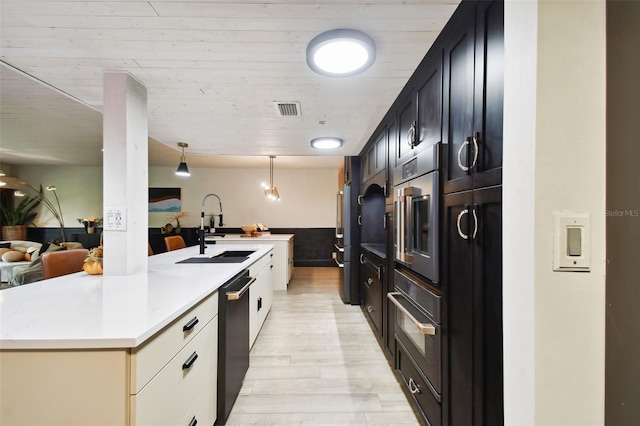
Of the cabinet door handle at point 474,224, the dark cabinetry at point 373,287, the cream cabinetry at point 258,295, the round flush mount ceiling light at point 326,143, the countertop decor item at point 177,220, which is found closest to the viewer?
the cabinet door handle at point 474,224

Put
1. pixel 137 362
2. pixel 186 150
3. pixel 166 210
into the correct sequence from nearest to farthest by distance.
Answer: pixel 137 362 < pixel 186 150 < pixel 166 210

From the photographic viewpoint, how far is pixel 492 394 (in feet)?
3.03

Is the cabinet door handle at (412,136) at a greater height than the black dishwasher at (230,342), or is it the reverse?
the cabinet door handle at (412,136)

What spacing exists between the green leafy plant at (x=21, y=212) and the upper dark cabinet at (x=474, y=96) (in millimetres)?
8910

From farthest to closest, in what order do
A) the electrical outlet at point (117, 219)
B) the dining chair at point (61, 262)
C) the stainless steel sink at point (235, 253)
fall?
1. the stainless steel sink at point (235, 253)
2. the dining chair at point (61, 262)
3. the electrical outlet at point (117, 219)

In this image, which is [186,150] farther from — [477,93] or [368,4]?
[477,93]

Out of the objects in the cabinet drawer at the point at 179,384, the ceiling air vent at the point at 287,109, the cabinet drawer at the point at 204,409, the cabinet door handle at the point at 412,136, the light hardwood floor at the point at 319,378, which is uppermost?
the ceiling air vent at the point at 287,109

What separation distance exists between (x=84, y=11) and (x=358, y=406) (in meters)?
2.68

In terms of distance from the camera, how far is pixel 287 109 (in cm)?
222

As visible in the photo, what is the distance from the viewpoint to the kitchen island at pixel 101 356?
757 millimetres

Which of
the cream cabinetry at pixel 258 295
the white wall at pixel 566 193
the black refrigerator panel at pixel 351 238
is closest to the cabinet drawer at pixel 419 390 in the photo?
the white wall at pixel 566 193

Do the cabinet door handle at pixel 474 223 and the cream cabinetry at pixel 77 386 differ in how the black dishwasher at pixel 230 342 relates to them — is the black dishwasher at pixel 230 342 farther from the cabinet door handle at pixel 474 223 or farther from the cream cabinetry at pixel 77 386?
the cabinet door handle at pixel 474 223

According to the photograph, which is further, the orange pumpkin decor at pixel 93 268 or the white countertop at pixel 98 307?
Answer: the orange pumpkin decor at pixel 93 268

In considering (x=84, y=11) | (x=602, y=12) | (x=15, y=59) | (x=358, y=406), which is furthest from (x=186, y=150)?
(x=602, y=12)
